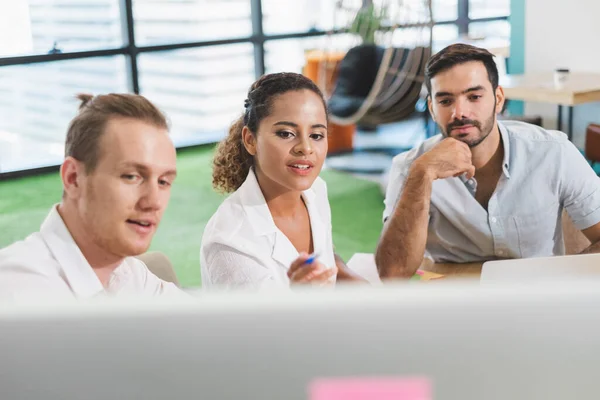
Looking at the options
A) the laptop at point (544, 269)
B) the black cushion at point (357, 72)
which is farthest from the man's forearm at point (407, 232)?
the black cushion at point (357, 72)

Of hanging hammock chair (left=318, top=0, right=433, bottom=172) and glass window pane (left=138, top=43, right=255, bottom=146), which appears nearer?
hanging hammock chair (left=318, top=0, right=433, bottom=172)

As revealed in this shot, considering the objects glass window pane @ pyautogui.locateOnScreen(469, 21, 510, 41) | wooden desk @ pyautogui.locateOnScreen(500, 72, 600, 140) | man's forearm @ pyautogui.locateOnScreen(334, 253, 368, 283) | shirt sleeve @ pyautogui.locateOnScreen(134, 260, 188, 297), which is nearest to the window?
glass window pane @ pyautogui.locateOnScreen(469, 21, 510, 41)

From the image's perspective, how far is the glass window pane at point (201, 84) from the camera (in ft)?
20.5

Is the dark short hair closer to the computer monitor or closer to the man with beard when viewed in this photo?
the man with beard

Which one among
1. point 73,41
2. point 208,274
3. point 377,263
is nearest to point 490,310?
point 208,274

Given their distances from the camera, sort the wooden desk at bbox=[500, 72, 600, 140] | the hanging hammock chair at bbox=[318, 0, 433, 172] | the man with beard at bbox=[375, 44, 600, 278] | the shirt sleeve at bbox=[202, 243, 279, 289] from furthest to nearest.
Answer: the hanging hammock chair at bbox=[318, 0, 433, 172], the wooden desk at bbox=[500, 72, 600, 140], the man with beard at bbox=[375, 44, 600, 278], the shirt sleeve at bbox=[202, 243, 279, 289]

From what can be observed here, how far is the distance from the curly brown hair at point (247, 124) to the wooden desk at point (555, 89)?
2.65 metres

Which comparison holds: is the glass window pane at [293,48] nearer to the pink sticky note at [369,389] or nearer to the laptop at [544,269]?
the laptop at [544,269]

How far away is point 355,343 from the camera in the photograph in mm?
323

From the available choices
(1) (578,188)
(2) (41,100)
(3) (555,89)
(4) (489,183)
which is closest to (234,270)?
(4) (489,183)

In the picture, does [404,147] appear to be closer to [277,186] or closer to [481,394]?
[277,186]

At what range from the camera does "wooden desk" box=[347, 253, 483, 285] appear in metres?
1.48

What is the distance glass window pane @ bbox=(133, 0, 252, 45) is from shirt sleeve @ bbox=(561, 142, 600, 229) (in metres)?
4.65

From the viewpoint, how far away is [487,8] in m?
7.46
